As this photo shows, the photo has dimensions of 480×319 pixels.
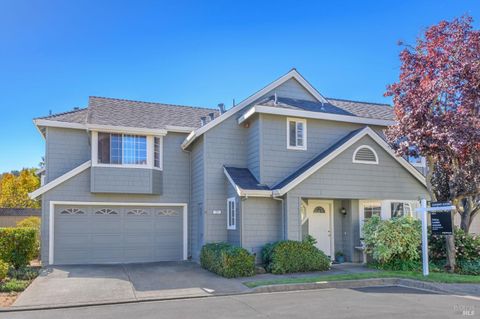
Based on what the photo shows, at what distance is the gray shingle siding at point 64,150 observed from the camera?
55.3ft

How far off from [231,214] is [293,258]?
10.2 ft

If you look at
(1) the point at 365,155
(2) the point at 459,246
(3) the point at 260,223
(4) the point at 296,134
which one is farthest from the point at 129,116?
(2) the point at 459,246

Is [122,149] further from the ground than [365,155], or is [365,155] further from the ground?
[122,149]

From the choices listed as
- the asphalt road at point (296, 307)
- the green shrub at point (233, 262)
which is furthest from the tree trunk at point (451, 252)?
the green shrub at point (233, 262)

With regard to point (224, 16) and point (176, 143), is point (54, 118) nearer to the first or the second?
point (176, 143)

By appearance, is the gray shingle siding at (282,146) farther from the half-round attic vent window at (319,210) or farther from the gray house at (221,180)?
the half-round attic vent window at (319,210)

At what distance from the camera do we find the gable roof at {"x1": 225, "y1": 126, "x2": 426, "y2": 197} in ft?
46.5

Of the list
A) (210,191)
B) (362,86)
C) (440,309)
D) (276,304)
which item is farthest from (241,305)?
(362,86)

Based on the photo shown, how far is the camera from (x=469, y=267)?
13648 millimetres

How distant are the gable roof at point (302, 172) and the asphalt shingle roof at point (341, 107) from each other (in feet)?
5.04

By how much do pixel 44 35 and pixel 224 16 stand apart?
6686 millimetres

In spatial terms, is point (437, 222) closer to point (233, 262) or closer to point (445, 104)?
point (445, 104)

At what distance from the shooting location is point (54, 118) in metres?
17.1

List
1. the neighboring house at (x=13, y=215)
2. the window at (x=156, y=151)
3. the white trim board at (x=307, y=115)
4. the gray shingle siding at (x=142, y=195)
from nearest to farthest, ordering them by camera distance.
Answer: the white trim board at (x=307, y=115), the gray shingle siding at (x=142, y=195), the window at (x=156, y=151), the neighboring house at (x=13, y=215)
